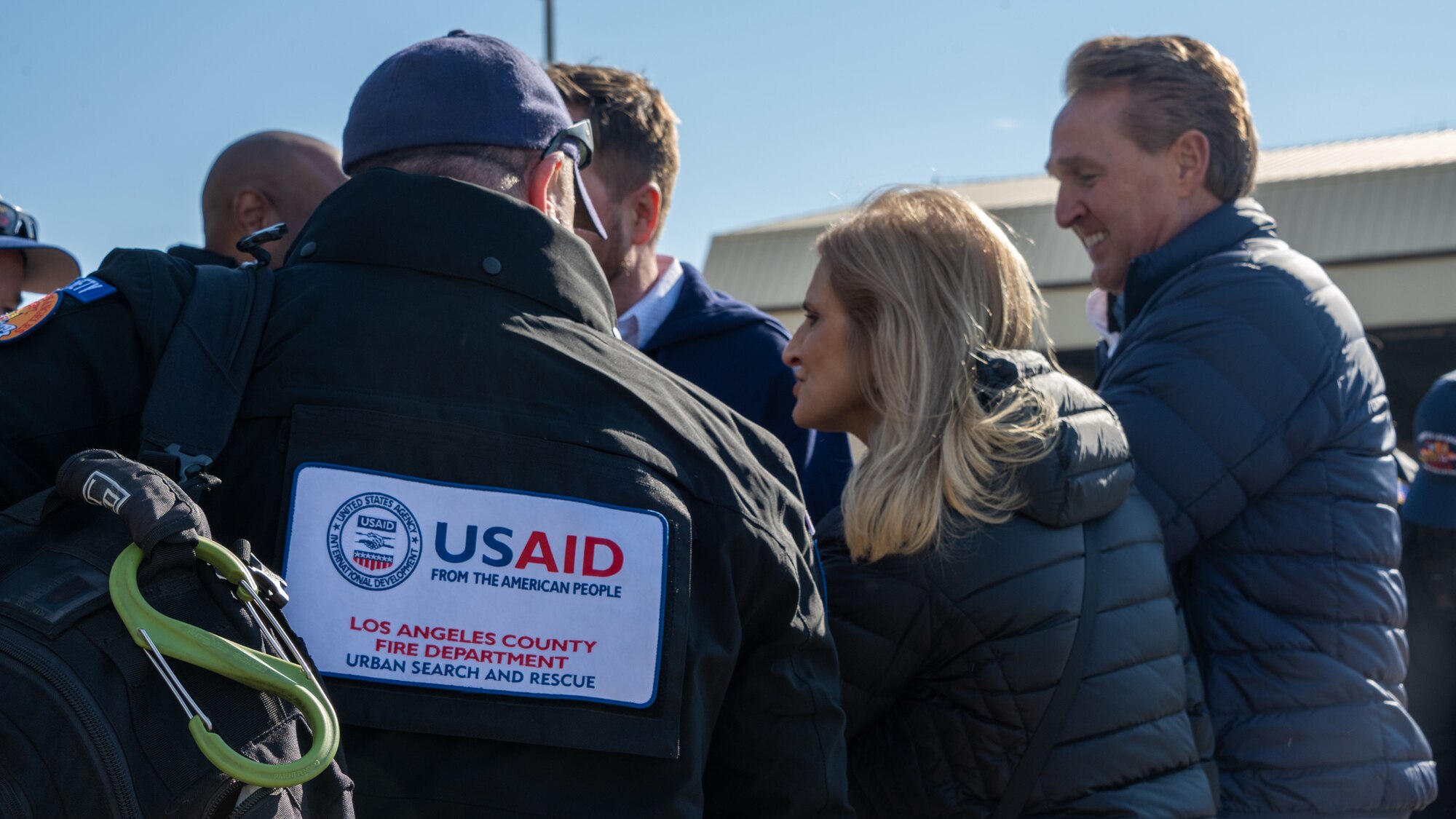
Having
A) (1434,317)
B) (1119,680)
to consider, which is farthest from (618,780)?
(1434,317)

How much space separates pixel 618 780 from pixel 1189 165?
192 centimetres

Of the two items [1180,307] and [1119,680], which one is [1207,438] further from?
[1119,680]

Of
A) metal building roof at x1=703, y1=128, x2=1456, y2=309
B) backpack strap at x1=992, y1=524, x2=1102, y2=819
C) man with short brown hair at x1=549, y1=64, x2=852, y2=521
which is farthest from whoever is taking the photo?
metal building roof at x1=703, y1=128, x2=1456, y2=309

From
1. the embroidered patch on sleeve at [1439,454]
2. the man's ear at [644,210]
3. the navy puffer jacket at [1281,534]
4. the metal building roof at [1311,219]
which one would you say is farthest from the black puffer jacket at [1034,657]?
the metal building roof at [1311,219]

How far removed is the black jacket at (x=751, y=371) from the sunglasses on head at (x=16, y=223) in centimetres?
167

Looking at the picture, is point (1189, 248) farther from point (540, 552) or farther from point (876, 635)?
point (540, 552)

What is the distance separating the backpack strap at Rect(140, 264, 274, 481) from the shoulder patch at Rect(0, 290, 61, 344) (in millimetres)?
127

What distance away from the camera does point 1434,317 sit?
477 inches

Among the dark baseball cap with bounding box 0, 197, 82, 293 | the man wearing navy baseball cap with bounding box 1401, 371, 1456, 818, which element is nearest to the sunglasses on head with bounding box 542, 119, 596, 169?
the dark baseball cap with bounding box 0, 197, 82, 293

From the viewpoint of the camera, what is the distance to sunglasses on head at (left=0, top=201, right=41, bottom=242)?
10.8 feet

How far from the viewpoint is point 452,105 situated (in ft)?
5.57

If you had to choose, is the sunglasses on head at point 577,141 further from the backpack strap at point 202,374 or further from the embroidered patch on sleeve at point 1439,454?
the embroidered patch on sleeve at point 1439,454

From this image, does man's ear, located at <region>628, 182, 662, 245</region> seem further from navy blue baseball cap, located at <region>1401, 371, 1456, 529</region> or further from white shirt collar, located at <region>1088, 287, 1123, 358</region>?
navy blue baseball cap, located at <region>1401, 371, 1456, 529</region>

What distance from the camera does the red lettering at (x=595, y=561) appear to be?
1.52 metres
